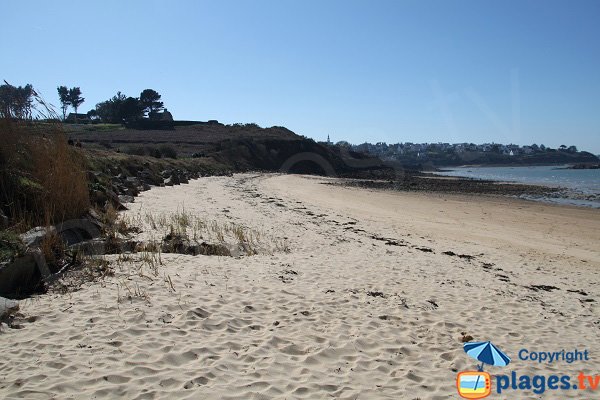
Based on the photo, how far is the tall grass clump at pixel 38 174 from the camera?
7785 mm

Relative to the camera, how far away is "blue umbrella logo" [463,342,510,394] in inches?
189

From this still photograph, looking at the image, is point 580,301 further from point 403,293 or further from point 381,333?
point 381,333

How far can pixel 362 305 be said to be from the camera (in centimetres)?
632

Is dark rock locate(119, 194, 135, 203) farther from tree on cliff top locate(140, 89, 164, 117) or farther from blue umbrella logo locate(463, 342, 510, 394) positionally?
tree on cliff top locate(140, 89, 164, 117)

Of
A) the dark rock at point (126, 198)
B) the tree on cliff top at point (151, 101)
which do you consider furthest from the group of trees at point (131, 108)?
the dark rock at point (126, 198)

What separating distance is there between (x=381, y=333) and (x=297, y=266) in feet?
10.2

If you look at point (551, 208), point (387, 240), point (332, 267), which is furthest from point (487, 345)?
point (551, 208)

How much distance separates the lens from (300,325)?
5398 mm

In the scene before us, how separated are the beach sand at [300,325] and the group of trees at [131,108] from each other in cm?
7612

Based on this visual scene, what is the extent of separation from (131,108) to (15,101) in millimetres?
76153

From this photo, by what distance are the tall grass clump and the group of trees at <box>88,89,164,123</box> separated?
75.2 meters

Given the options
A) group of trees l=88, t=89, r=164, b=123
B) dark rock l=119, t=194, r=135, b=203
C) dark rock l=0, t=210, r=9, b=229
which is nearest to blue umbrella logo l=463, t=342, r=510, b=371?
dark rock l=0, t=210, r=9, b=229

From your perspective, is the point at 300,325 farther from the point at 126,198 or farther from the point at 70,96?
the point at 70,96

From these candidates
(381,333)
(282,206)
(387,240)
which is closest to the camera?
(381,333)
